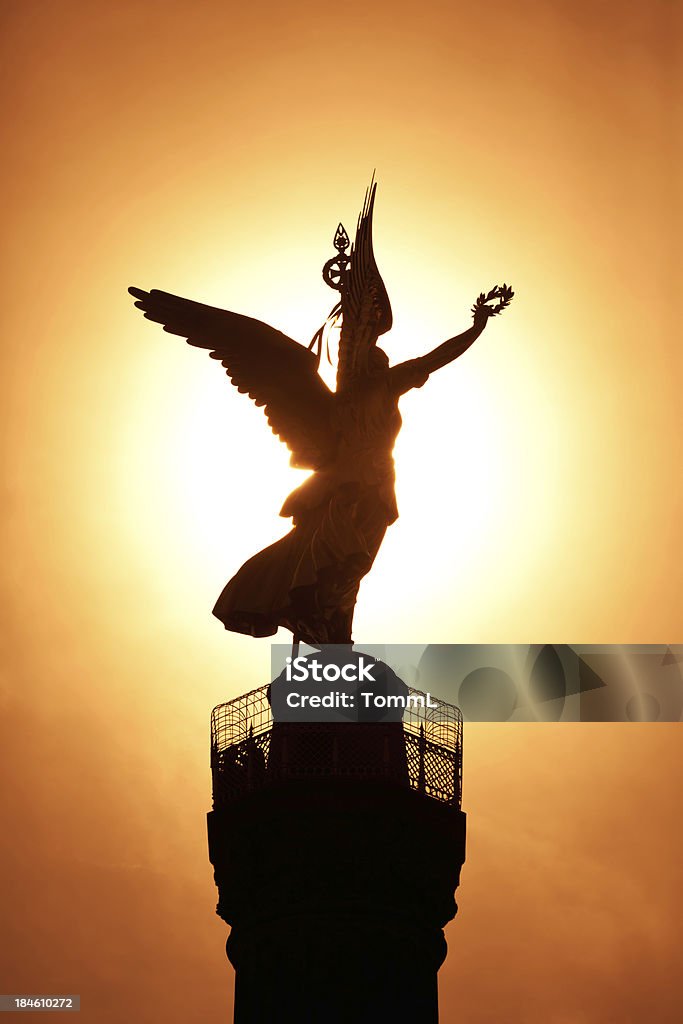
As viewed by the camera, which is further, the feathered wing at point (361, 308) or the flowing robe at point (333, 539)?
the feathered wing at point (361, 308)

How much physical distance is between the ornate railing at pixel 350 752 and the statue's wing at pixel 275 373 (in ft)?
14.5

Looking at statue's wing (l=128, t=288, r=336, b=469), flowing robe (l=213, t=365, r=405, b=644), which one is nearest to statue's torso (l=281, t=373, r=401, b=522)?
flowing robe (l=213, t=365, r=405, b=644)

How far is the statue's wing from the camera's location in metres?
30.9

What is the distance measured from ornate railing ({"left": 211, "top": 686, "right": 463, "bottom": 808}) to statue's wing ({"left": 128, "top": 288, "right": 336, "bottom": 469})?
443 cm

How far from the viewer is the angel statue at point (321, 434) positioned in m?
30.0

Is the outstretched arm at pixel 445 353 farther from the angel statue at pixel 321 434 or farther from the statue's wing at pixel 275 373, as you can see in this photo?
the statue's wing at pixel 275 373

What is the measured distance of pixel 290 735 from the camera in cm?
2847

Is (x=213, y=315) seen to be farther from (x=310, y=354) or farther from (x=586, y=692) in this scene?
(x=586, y=692)

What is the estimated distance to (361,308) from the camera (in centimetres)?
3175

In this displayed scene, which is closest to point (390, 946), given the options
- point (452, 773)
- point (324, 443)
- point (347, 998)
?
point (347, 998)

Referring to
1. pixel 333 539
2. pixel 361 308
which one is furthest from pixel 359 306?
pixel 333 539

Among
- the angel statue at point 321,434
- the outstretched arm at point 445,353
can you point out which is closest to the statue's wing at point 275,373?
the angel statue at point 321,434

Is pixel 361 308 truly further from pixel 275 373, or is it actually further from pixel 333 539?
pixel 333 539

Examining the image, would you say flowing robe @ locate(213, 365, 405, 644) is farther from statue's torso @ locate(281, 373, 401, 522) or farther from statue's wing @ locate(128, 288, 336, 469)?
statue's wing @ locate(128, 288, 336, 469)
